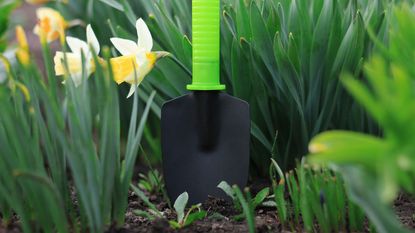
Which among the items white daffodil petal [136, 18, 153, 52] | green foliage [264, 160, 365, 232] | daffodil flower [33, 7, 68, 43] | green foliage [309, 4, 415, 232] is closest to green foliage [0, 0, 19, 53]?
daffodil flower [33, 7, 68, 43]

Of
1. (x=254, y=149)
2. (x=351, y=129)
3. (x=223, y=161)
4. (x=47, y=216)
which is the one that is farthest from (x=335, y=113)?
(x=47, y=216)

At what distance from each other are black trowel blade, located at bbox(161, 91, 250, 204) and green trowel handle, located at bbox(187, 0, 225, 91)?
4cm

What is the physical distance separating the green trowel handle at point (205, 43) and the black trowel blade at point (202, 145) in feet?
0.12

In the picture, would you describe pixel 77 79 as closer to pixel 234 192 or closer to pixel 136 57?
pixel 136 57

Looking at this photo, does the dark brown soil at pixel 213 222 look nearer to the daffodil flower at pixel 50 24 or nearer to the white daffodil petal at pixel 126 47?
the white daffodil petal at pixel 126 47

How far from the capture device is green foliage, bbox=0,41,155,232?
1.21 meters

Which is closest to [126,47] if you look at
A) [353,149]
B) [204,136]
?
[204,136]

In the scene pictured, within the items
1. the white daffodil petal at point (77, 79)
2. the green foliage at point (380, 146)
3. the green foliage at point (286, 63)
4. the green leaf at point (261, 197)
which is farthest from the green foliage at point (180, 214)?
the green foliage at point (380, 146)

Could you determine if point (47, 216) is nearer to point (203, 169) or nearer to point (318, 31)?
point (203, 169)

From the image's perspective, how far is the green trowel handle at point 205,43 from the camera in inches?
64.4

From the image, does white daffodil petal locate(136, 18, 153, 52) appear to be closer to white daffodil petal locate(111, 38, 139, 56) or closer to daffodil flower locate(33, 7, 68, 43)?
white daffodil petal locate(111, 38, 139, 56)

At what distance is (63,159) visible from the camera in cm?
138

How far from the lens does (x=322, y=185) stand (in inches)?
51.3

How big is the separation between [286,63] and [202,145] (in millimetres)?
325
